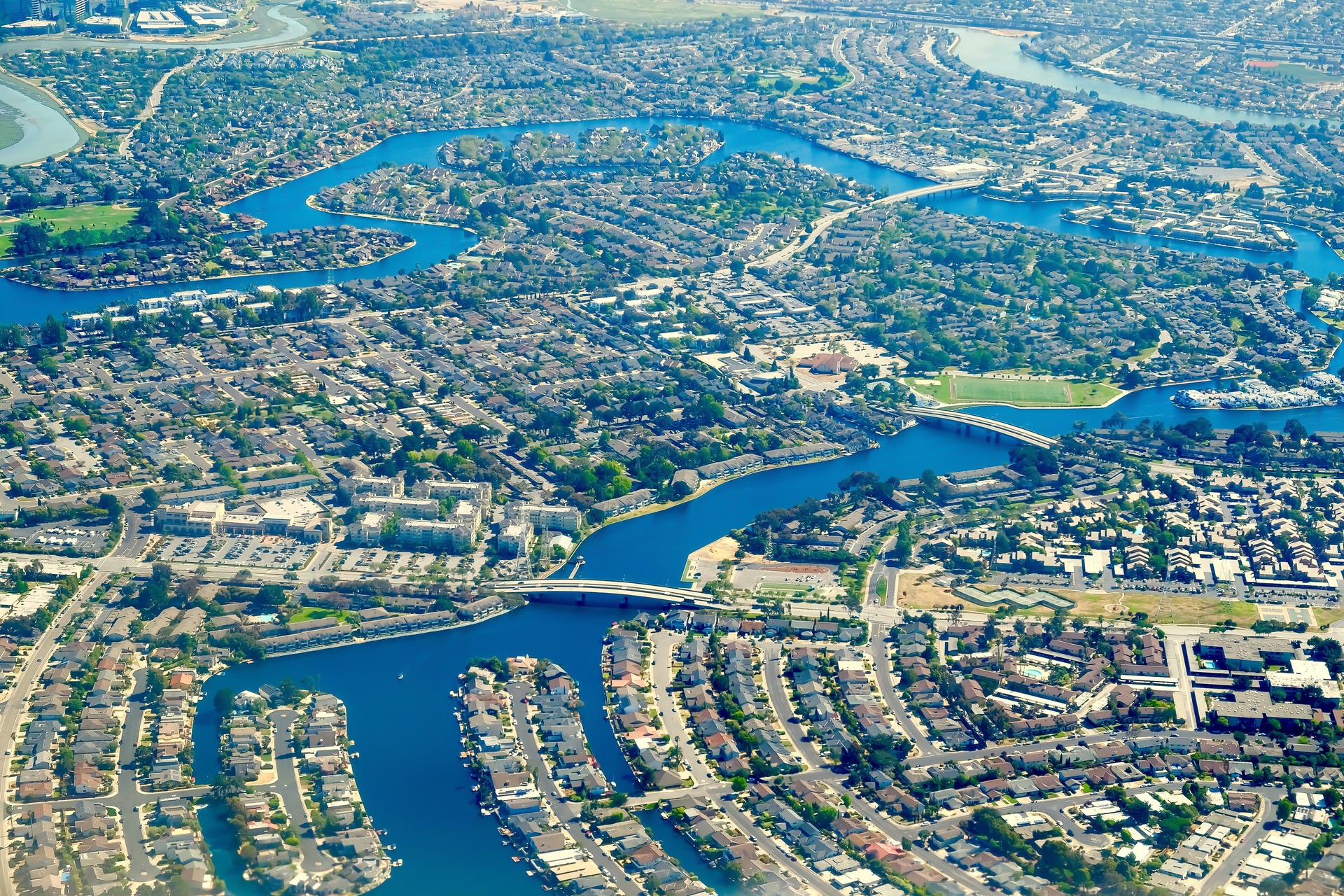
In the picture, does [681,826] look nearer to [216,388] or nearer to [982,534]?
[982,534]

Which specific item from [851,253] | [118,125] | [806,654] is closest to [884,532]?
[806,654]

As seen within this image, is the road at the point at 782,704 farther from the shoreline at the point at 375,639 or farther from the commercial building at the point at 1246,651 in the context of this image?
the commercial building at the point at 1246,651

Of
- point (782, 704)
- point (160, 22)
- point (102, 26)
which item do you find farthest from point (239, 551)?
point (160, 22)

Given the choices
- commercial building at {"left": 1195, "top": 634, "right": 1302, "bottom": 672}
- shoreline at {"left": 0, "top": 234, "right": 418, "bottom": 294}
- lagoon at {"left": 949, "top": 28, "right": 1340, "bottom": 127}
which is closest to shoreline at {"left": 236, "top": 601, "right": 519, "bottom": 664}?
commercial building at {"left": 1195, "top": 634, "right": 1302, "bottom": 672}

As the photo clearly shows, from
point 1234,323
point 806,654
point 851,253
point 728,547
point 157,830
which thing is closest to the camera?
point 157,830

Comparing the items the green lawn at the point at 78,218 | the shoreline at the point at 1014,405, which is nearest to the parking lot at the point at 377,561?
the shoreline at the point at 1014,405

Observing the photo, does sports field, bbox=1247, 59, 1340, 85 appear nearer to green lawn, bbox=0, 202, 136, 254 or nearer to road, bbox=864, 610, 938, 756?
green lawn, bbox=0, 202, 136, 254

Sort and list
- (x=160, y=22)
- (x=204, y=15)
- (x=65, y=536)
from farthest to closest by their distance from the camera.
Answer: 1. (x=204, y=15)
2. (x=160, y=22)
3. (x=65, y=536)

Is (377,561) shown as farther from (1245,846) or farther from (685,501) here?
(1245,846)
